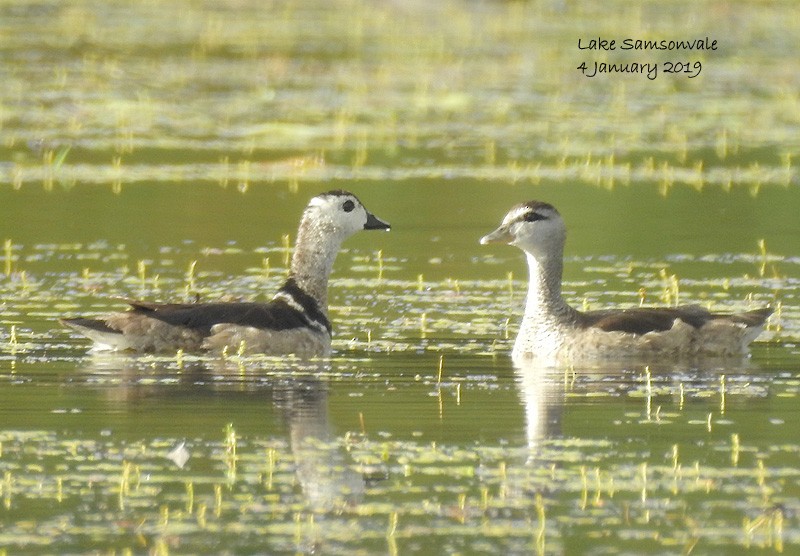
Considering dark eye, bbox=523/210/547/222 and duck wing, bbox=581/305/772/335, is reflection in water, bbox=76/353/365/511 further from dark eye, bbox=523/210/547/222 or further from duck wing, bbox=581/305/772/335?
dark eye, bbox=523/210/547/222

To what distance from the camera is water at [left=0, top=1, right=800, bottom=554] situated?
947 cm

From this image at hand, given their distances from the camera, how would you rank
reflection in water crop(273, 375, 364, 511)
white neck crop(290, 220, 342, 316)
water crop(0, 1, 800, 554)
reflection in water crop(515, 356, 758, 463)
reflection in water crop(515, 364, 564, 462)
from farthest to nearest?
white neck crop(290, 220, 342, 316) → reflection in water crop(515, 356, 758, 463) → reflection in water crop(515, 364, 564, 462) → reflection in water crop(273, 375, 364, 511) → water crop(0, 1, 800, 554)

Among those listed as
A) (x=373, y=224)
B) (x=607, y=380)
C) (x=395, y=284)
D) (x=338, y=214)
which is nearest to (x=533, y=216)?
(x=373, y=224)

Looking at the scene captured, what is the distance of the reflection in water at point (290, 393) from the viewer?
990 cm

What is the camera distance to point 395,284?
670 inches

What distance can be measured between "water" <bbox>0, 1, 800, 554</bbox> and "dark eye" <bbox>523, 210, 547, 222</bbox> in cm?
82

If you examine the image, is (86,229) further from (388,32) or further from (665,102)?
(388,32)

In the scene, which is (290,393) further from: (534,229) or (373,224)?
(373,224)

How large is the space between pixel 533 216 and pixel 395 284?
6.74 feet

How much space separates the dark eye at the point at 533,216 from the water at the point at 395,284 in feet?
2.71

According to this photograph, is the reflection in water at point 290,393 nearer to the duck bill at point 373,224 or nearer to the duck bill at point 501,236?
the duck bill at point 501,236

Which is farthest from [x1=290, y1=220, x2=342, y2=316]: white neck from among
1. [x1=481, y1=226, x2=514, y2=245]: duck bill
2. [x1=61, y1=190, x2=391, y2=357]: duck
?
[x1=481, y1=226, x2=514, y2=245]: duck bill

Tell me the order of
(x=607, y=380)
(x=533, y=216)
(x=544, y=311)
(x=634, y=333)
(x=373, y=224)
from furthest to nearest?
(x=373, y=224)
(x=533, y=216)
(x=544, y=311)
(x=634, y=333)
(x=607, y=380)

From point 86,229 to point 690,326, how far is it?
7609 mm
